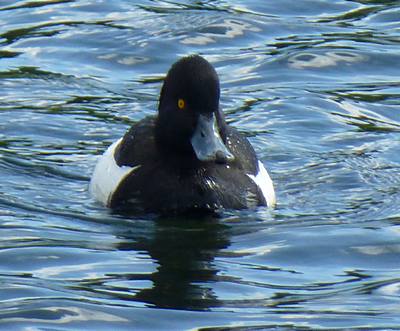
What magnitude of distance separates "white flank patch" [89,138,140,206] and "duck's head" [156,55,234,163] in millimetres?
443

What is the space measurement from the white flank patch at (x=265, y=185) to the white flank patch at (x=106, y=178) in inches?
35.5

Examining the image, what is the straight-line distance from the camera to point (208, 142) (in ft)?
37.6

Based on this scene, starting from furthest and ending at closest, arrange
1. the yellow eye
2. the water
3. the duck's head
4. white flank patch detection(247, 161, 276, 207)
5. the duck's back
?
white flank patch detection(247, 161, 276, 207), the duck's back, the yellow eye, the duck's head, the water

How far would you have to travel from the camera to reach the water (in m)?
9.34

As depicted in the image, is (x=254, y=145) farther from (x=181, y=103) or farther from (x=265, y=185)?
(x=181, y=103)

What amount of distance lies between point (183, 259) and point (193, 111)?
4.57 feet

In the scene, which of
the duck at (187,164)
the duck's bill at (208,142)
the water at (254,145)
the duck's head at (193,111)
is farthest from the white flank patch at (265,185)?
the duck's bill at (208,142)

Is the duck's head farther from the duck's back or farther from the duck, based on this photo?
the duck's back

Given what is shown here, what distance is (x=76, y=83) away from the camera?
596 inches

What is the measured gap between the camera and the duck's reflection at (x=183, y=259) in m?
9.46

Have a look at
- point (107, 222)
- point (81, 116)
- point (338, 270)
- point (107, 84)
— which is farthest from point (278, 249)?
point (107, 84)

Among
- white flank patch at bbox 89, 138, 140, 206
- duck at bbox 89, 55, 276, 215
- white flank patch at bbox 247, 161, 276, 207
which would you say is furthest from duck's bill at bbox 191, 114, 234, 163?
white flank patch at bbox 89, 138, 140, 206

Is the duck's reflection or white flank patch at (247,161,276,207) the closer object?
the duck's reflection

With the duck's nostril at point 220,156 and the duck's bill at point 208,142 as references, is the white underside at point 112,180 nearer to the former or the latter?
the duck's nostril at point 220,156
